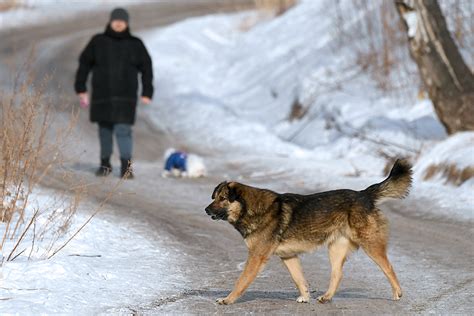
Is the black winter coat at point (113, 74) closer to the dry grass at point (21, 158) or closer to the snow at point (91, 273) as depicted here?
the snow at point (91, 273)

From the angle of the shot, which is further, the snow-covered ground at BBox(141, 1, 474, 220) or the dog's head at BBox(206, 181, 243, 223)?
the snow-covered ground at BBox(141, 1, 474, 220)

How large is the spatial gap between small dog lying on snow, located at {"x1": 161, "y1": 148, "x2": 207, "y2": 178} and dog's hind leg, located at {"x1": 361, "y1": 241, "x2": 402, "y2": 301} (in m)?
6.73

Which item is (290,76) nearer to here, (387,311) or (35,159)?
(35,159)

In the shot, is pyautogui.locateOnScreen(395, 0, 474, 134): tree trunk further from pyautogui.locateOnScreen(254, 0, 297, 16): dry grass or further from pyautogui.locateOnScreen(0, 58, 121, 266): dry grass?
pyautogui.locateOnScreen(254, 0, 297, 16): dry grass

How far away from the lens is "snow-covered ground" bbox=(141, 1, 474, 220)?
1307cm

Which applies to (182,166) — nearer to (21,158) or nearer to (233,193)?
(21,158)

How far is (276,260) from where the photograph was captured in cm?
817

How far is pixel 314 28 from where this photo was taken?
23.1m

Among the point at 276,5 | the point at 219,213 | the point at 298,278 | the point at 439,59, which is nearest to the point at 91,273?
the point at 219,213

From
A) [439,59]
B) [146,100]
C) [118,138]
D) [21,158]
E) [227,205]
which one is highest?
[439,59]

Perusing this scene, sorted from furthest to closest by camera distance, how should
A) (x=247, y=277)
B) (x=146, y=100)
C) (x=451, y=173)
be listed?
(x=146, y=100) → (x=451, y=173) → (x=247, y=277)

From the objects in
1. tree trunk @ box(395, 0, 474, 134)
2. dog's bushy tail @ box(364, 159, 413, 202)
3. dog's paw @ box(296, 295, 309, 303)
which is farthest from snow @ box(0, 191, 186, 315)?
tree trunk @ box(395, 0, 474, 134)

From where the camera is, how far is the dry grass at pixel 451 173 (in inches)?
432

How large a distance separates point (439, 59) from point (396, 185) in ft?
20.3
